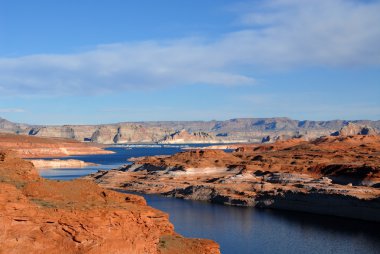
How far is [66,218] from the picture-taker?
2494 centimetres

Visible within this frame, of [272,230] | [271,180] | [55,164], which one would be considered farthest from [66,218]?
[55,164]

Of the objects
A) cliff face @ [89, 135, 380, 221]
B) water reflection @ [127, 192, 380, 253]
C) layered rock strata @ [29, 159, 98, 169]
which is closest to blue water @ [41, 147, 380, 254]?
water reflection @ [127, 192, 380, 253]

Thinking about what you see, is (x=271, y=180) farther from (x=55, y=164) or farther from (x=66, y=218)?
(x=55, y=164)

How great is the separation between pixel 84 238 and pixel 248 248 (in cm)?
2399

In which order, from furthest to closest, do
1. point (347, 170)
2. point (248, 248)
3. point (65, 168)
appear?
point (65, 168)
point (347, 170)
point (248, 248)

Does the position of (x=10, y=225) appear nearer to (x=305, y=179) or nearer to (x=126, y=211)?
(x=126, y=211)

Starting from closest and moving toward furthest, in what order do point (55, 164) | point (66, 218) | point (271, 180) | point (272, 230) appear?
point (66, 218), point (272, 230), point (271, 180), point (55, 164)

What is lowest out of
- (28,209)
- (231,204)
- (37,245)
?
(231,204)

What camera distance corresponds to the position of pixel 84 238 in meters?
24.9

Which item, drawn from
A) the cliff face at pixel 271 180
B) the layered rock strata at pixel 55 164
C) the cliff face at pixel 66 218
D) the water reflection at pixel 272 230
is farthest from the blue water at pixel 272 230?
the layered rock strata at pixel 55 164

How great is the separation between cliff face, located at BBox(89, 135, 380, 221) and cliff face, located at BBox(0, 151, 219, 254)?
43808 mm

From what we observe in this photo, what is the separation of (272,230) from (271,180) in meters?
33.1

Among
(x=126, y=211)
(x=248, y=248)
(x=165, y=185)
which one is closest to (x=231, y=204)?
(x=165, y=185)

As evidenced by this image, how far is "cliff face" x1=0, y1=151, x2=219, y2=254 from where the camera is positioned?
2397 centimetres
